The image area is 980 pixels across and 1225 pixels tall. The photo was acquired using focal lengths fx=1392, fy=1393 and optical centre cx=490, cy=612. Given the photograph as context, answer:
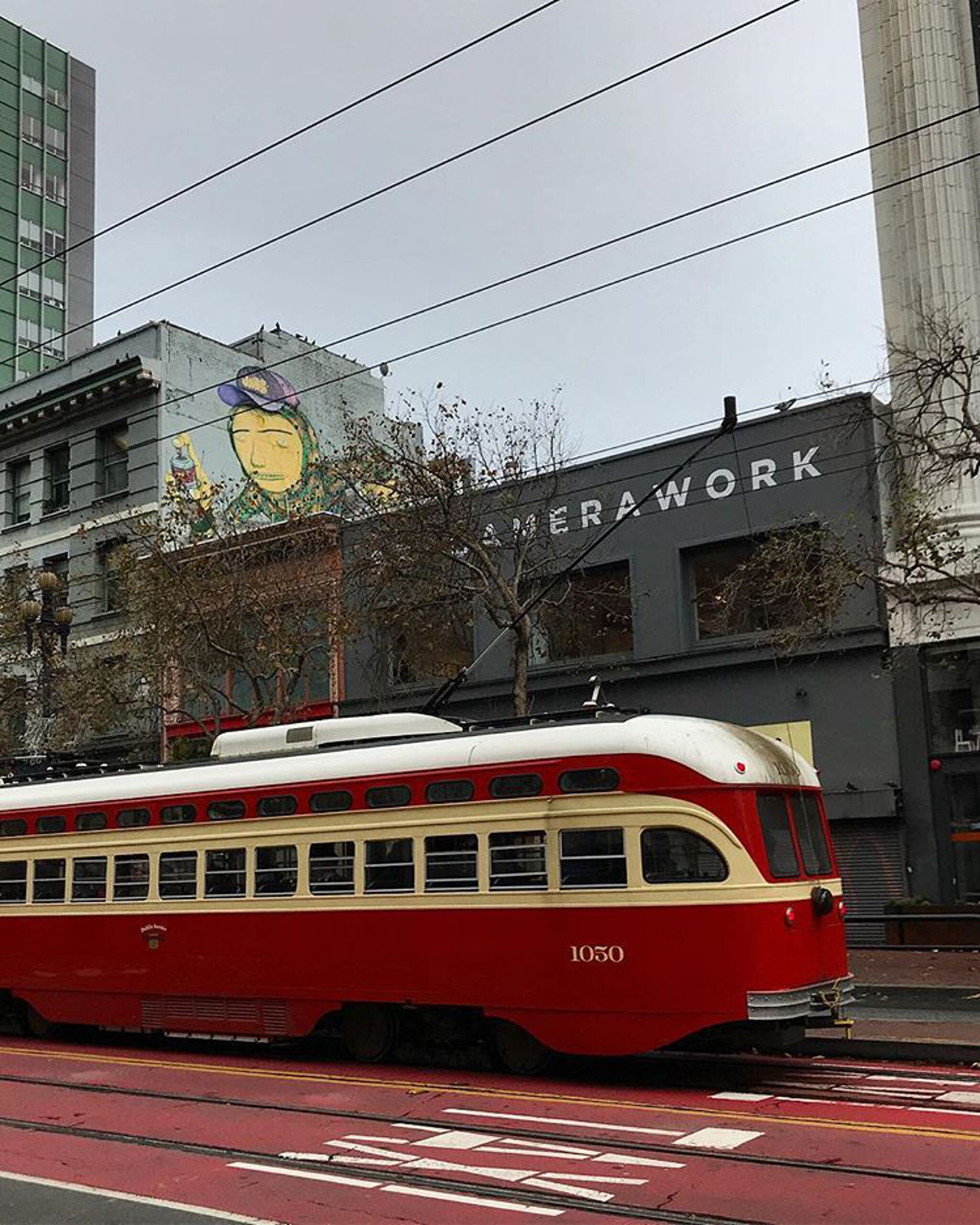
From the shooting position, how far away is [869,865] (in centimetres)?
2356

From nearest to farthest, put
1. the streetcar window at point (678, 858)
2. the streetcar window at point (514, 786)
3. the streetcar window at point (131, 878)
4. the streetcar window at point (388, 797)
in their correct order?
the streetcar window at point (678, 858)
the streetcar window at point (514, 786)
the streetcar window at point (388, 797)
the streetcar window at point (131, 878)

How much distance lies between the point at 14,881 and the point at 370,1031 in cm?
587

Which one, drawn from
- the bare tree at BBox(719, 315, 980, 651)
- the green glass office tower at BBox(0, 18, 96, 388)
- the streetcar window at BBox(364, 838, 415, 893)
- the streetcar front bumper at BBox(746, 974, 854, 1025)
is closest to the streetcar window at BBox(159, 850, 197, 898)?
the streetcar window at BBox(364, 838, 415, 893)

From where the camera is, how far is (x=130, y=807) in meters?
15.8

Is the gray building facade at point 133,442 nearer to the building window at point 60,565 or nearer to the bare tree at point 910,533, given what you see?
the building window at point 60,565

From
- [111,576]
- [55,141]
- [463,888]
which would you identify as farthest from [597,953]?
[55,141]

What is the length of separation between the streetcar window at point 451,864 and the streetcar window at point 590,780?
1.10 m

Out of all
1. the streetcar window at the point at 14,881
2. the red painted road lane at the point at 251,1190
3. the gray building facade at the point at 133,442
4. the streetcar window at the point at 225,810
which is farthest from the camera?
the gray building facade at the point at 133,442

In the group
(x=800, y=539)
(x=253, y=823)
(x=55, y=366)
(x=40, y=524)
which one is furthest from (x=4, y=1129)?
(x=55, y=366)

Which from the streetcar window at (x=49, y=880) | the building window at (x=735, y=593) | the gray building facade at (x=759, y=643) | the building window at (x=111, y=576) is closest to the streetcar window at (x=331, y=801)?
the streetcar window at (x=49, y=880)

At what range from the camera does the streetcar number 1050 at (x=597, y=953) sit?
11906 mm

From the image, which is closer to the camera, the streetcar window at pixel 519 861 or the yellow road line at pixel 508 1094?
Result: the yellow road line at pixel 508 1094

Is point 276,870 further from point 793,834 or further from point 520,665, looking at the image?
point 520,665

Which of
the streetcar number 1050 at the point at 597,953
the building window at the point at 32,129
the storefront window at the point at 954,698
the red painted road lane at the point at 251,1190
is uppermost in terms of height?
the building window at the point at 32,129
